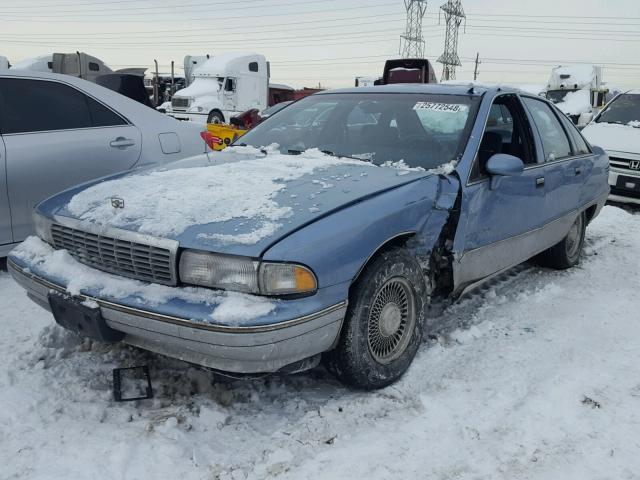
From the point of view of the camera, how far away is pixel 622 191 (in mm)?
7699

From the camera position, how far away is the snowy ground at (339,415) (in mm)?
2236

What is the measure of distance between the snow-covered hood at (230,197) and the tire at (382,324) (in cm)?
39

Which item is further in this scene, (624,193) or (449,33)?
(449,33)

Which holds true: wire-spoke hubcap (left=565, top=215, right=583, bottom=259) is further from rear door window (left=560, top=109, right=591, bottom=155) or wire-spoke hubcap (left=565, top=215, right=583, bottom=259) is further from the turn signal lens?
the turn signal lens

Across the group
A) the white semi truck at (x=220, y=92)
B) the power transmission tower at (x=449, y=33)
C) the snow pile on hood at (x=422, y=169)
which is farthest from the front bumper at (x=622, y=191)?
the power transmission tower at (x=449, y=33)

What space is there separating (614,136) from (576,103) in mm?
13912

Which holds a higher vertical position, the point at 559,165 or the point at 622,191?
the point at 559,165

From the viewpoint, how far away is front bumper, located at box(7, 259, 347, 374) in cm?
221

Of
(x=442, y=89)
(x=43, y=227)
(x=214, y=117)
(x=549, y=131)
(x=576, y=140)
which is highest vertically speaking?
(x=442, y=89)

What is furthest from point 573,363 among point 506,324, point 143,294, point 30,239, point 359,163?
point 30,239

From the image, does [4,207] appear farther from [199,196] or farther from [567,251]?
[567,251]

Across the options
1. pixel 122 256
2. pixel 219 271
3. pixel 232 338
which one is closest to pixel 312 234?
pixel 219 271

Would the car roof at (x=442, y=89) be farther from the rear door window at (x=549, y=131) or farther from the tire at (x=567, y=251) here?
the tire at (x=567, y=251)

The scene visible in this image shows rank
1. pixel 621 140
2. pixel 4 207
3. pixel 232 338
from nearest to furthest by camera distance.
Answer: pixel 232 338 < pixel 4 207 < pixel 621 140
